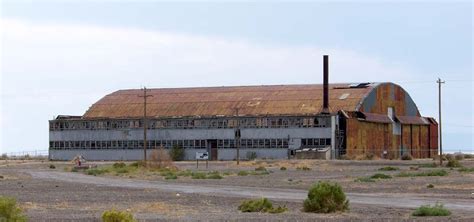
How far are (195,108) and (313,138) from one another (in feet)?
58.0

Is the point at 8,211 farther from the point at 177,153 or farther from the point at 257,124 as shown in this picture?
the point at 177,153

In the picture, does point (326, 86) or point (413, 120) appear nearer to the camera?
point (326, 86)

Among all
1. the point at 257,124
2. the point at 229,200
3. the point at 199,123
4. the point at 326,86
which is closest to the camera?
the point at 229,200

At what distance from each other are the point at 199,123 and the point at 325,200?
282 ft

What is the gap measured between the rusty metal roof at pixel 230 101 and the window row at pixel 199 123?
1187 mm

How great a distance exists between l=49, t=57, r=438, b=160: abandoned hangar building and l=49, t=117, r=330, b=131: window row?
0.12 m

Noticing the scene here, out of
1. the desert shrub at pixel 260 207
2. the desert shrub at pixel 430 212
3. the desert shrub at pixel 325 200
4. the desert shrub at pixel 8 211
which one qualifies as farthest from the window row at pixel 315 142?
the desert shrub at pixel 8 211

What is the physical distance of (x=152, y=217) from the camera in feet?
88.0

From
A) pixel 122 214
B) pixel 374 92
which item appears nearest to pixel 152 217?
pixel 122 214

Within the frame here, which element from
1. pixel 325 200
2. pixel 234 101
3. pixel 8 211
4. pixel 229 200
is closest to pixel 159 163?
pixel 234 101

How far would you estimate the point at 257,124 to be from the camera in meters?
111

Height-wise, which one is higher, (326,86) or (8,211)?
(326,86)

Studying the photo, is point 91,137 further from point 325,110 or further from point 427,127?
point 427,127

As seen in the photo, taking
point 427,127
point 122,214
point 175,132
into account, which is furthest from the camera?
point 427,127
